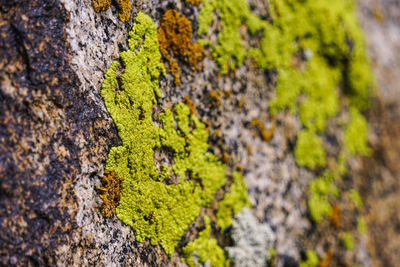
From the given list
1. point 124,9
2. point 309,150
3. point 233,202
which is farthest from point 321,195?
point 124,9

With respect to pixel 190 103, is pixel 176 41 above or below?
above

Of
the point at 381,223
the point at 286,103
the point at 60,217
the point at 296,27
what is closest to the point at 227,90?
the point at 286,103

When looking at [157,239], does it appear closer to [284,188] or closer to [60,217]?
[60,217]

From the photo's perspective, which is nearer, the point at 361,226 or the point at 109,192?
the point at 109,192

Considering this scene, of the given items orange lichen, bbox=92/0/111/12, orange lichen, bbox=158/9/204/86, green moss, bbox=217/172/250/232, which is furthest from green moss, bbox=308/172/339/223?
orange lichen, bbox=92/0/111/12

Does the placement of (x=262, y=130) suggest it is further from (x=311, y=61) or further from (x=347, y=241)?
(x=347, y=241)

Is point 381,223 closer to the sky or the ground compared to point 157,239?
closer to the ground
